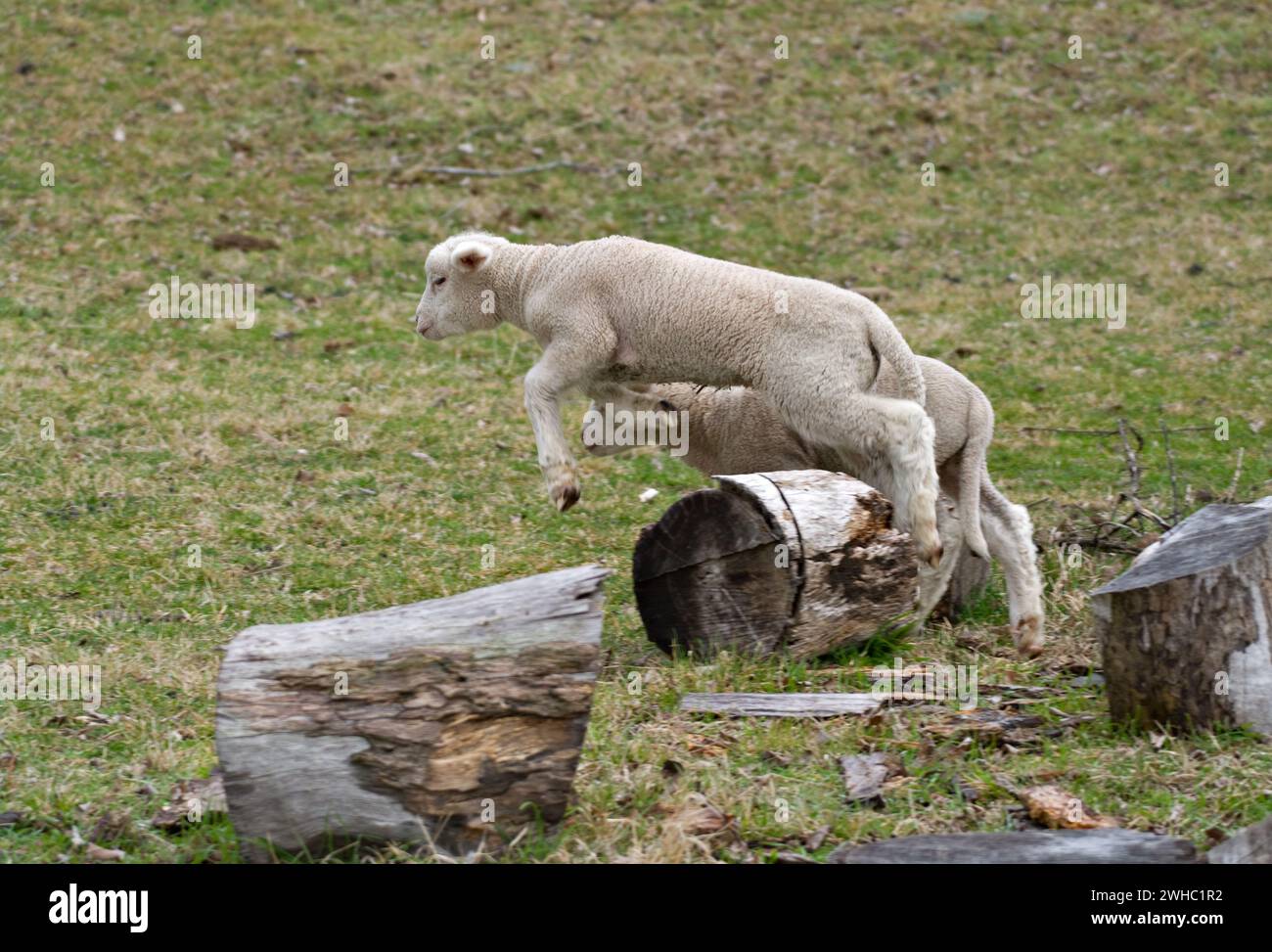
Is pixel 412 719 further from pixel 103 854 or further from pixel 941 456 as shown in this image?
pixel 941 456

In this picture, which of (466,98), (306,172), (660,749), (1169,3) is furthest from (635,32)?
A: (660,749)

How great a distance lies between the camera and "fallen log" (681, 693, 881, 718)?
17.7 feet

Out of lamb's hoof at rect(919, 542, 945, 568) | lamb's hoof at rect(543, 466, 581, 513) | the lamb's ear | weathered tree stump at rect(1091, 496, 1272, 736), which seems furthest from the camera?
the lamb's ear

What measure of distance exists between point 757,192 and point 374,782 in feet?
37.4

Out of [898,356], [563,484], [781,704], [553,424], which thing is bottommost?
[781,704]

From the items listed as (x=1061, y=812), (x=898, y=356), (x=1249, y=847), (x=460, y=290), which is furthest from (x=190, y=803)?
(x=460, y=290)

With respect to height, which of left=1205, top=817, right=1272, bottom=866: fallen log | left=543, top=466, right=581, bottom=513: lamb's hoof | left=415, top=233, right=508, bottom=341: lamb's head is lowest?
left=1205, top=817, right=1272, bottom=866: fallen log

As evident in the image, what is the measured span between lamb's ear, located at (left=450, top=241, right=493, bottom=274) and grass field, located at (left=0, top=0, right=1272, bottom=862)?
58.4 inches

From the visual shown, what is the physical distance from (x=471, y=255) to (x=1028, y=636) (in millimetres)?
3250

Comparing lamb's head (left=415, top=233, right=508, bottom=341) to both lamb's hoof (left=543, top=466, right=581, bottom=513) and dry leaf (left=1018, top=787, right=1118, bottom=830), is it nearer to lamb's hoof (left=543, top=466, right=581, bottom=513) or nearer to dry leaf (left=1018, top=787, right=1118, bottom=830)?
lamb's hoof (left=543, top=466, right=581, bottom=513)

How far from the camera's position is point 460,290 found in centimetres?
759

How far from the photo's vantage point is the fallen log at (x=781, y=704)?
17.7 feet

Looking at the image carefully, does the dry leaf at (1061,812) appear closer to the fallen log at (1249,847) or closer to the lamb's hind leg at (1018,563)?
the fallen log at (1249,847)

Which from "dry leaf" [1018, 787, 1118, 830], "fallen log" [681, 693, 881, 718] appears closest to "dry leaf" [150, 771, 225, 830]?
"fallen log" [681, 693, 881, 718]
